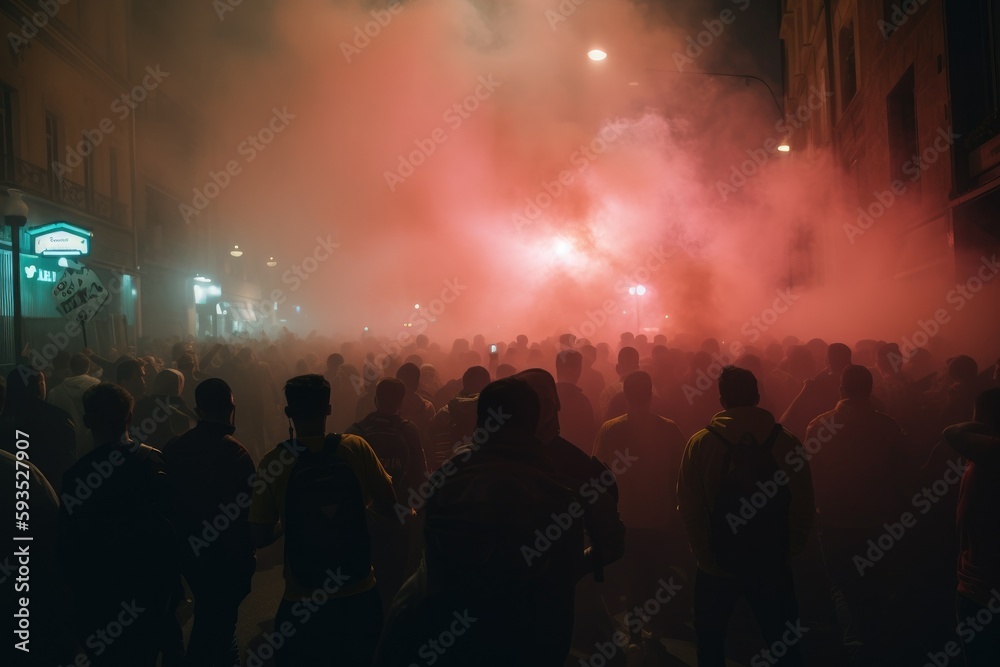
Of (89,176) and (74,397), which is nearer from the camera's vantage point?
(74,397)

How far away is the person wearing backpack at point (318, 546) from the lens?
2.72m

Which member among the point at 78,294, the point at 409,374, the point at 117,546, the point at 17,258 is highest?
the point at 17,258

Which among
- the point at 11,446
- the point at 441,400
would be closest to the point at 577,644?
the point at 441,400

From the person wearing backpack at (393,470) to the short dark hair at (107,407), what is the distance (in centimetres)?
110

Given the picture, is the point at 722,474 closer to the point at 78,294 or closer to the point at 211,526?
the point at 211,526

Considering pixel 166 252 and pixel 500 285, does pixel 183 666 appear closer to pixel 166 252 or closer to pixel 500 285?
pixel 500 285

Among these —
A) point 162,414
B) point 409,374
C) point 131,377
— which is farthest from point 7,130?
point 409,374

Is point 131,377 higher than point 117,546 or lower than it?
higher

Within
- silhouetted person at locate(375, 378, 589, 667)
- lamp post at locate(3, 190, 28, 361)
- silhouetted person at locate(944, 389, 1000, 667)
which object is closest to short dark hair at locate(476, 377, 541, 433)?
silhouetted person at locate(375, 378, 589, 667)

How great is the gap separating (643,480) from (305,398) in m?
2.26

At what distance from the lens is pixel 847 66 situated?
16.0m

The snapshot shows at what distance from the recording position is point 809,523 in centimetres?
319

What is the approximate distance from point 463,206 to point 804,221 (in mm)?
12246

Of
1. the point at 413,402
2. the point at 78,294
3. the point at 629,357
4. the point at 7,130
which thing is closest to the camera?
the point at 413,402
